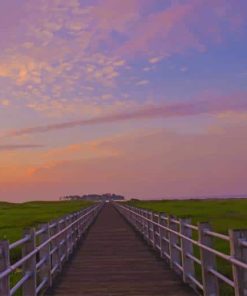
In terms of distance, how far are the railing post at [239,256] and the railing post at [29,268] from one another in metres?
3.91

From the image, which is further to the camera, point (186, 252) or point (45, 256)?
point (45, 256)

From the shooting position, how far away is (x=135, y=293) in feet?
34.7

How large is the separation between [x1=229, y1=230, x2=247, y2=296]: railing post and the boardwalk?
11.1ft

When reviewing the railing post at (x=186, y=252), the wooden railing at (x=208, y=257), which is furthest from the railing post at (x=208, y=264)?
the railing post at (x=186, y=252)

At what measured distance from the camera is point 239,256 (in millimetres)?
7066

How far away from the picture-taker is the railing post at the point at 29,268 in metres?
9.42

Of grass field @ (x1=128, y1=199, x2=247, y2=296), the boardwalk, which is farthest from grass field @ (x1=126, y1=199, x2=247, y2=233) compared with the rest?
the boardwalk

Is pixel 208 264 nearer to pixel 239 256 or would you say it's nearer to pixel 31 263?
pixel 239 256

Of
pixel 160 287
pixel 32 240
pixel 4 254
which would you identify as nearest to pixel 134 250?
pixel 160 287

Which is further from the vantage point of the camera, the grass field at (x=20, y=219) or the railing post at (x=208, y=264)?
the grass field at (x=20, y=219)

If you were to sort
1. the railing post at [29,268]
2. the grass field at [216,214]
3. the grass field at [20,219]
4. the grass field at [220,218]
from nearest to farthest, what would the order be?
the railing post at [29,268] < the grass field at [220,218] < the grass field at [20,219] < the grass field at [216,214]

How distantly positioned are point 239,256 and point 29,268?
4.11 metres

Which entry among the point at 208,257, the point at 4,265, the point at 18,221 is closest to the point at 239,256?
the point at 208,257

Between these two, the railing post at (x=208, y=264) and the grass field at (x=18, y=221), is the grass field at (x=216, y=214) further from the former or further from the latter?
the grass field at (x=18, y=221)
